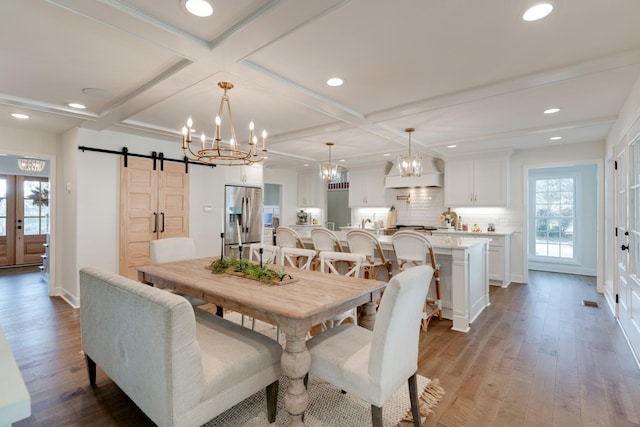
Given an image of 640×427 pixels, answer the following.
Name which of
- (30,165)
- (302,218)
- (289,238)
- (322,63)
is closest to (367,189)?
(302,218)

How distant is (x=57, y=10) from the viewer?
1.83 metres

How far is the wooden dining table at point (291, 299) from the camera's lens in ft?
5.56

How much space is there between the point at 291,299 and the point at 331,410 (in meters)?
0.79

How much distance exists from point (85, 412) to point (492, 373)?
2885 mm

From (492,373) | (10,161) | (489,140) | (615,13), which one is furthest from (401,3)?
(10,161)

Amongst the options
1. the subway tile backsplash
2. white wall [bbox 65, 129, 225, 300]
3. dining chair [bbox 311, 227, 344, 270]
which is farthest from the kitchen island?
white wall [bbox 65, 129, 225, 300]

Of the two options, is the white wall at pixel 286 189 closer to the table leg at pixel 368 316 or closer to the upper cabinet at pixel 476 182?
the upper cabinet at pixel 476 182

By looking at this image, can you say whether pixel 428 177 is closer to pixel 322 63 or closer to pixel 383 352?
pixel 322 63

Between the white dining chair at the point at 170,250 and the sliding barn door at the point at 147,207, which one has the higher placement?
the sliding barn door at the point at 147,207

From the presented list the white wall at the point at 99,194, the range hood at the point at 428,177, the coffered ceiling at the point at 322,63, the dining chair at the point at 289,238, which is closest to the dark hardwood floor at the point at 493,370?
the white wall at the point at 99,194

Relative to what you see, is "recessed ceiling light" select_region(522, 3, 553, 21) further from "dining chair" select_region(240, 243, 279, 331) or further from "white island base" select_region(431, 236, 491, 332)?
"dining chair" select_region(240, 243, 279, 331)

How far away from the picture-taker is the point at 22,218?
22.9 feet

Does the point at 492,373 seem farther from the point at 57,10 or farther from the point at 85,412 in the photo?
the point at 57,10

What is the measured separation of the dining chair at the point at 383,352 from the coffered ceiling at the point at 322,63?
1527 millimetres
